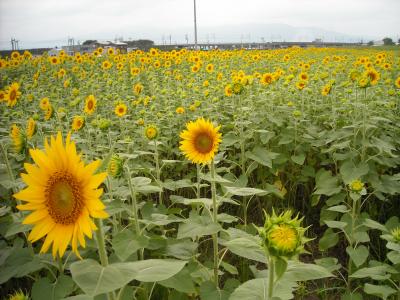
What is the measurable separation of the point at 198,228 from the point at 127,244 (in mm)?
332

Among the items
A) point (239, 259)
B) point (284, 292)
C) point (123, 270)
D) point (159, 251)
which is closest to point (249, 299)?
point (284, 292)

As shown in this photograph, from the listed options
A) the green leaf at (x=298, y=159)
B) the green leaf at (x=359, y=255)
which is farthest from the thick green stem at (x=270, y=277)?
the green leaf at (x=298, y=159)

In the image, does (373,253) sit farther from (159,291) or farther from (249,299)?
(249,299)

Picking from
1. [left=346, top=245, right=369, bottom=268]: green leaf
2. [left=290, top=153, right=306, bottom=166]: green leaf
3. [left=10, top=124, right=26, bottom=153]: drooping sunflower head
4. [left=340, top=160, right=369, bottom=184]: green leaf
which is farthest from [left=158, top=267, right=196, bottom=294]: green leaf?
[left=290, top=153, right=306, bottom=166]: green leaf

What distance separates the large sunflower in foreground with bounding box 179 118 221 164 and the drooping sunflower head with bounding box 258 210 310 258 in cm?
90

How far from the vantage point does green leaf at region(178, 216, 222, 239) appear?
1639 millimetres

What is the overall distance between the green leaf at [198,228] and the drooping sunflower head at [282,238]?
1.74 feet

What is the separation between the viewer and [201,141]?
2066 mm

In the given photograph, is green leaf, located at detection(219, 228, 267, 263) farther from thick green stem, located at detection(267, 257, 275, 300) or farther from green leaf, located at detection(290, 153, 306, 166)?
green leaf, located at detection(290, 153, 306, 166)

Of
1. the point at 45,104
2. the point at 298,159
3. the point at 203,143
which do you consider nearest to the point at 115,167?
the point at 203,143

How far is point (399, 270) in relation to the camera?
6.03ft

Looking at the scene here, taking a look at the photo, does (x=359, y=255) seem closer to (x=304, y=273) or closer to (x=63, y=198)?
(x=304, y=273)

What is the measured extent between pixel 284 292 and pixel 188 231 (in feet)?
1.79

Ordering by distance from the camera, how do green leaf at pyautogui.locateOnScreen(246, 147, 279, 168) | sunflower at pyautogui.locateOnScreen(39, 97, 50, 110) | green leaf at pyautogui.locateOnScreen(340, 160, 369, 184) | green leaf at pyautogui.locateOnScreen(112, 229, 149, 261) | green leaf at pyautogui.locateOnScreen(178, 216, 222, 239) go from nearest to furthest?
green leaf at pyautogui.locateOnScreen(112, 229, 149, 261) → green leaf at pyautogui.locateOnScreen(178, 216, 222, 239) → green leaf at pyautogui.locateOnScreen(340, 160, 369, 184) → green leaf at pyautogui.locateOnScreen(246, 147, 279, 168) → sunflower at pyautogui.locateOnScreen(39, 97, 50, 110)
